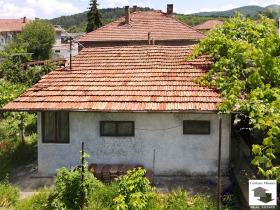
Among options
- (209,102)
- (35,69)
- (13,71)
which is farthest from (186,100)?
(13,71)

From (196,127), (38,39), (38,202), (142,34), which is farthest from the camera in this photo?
(38,39)

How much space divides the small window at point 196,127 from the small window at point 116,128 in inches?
73.7

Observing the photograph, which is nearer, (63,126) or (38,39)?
(63,126)

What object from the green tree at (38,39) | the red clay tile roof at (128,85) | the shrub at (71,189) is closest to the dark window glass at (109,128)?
the red clay tile roof at (128,85)

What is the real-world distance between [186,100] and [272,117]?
2667 mm

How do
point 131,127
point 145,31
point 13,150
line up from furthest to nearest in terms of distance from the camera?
point 145,31 → point 13,150 → point 131,127

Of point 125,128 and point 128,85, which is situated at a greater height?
point 128,85

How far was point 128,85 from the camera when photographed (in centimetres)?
915

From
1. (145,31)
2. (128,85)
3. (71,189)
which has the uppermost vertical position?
(145,31)

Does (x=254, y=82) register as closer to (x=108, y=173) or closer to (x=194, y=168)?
(x=194, y=168)

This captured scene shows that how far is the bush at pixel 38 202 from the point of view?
6627 mm

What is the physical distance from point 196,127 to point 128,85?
283 cm

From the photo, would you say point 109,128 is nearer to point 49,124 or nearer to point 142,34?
point 49,124

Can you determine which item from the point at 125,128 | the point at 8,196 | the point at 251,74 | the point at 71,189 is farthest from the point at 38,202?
the point at 251,74
